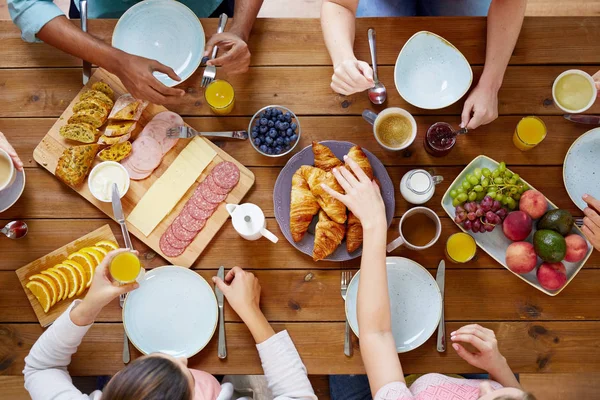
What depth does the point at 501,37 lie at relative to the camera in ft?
5.33

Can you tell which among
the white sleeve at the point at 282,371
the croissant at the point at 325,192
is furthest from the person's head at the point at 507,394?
the croissant at the point at 325,192

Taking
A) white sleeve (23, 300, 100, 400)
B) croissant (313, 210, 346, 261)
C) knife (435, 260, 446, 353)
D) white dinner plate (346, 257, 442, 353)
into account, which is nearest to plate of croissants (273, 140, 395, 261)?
croissant (313, 210, 346, 261)

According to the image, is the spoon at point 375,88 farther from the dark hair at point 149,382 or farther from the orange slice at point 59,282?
the orange slice at point 59,282

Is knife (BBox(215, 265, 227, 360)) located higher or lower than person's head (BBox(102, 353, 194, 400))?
lower

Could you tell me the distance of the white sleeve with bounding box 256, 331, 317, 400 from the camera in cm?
154

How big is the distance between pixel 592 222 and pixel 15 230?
195 centimetres

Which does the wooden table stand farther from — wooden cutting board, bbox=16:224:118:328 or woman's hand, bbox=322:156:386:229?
woman's hand, bbox=322:156:386:229

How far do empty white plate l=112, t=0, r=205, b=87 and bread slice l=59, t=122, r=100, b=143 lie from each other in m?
0.31

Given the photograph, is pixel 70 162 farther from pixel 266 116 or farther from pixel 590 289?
pixel 590 289

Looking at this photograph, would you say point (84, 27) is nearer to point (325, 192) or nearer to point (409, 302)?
point (325, 192)

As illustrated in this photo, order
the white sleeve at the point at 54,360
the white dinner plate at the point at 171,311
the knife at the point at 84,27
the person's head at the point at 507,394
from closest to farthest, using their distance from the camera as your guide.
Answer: the person's head at the point at 507,394, the white sleeve at the point at 54,360, the white dinner plate at the point at 171,311, the knife at the point at 84,27

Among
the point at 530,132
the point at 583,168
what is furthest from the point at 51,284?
the point at 583,168

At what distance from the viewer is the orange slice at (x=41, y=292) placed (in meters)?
1.59

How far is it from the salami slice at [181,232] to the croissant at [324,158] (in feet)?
1.63
